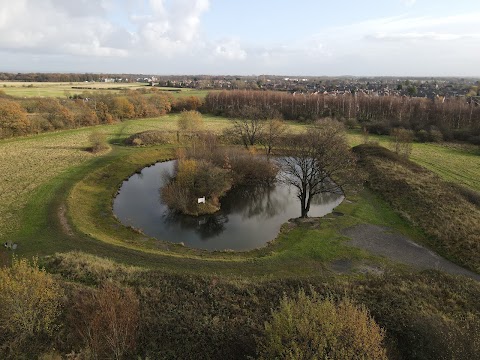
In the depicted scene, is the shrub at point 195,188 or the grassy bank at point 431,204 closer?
the grassy bank at point 431,204

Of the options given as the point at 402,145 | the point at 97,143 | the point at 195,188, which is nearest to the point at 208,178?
the point at 195,188

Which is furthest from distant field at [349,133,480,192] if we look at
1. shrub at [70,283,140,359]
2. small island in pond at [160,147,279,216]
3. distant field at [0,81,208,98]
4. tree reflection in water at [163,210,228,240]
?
distant field at [0,81,208,98]

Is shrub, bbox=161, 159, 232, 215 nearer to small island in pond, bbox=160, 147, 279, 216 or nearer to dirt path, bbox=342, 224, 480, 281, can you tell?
small island in pond, bbox=160, 147, 279, 216

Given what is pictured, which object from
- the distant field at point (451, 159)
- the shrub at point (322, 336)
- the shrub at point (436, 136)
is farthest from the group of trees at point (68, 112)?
the shrub at point (436, 136)

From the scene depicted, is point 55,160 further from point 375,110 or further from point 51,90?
point 51,90

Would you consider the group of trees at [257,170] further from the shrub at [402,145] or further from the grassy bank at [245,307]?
the shrub at [402,145]

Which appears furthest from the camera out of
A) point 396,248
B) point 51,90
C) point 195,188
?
point 51,90
